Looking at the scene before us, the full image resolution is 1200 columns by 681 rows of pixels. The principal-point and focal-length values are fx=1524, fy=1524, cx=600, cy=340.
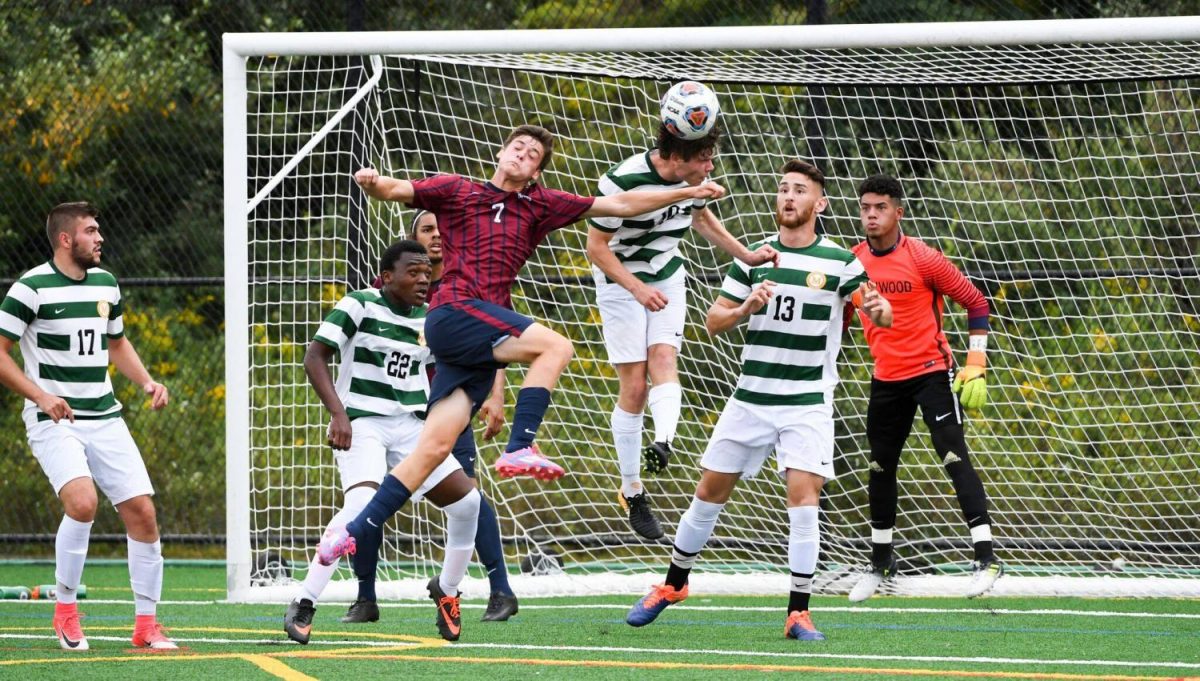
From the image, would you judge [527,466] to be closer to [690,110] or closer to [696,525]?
[696,525]

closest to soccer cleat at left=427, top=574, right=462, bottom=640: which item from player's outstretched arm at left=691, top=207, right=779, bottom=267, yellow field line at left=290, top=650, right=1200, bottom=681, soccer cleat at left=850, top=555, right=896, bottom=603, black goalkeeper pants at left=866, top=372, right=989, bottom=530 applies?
yellow field line at left=290, top=650, right=1200, bottom=681

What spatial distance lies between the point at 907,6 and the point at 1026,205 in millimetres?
1802

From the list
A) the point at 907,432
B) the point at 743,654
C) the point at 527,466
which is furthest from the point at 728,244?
the point at 907,432

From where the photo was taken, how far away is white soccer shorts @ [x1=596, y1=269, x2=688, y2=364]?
7906mm

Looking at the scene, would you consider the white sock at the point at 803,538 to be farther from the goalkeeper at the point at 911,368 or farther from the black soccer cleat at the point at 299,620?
the black soccer cleat at the point at 299,620

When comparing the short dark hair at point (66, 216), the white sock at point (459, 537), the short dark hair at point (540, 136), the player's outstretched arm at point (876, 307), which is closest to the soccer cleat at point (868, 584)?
the player's outstretched arm at point (876, 307)

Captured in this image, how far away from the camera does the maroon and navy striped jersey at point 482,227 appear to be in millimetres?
6461

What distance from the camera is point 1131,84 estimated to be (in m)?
10.5

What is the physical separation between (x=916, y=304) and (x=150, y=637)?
4489 millimetres

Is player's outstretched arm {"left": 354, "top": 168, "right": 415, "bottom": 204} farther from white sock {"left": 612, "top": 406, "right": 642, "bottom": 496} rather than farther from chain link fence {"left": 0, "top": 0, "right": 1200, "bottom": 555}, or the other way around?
chain link fence {"left": 0, "top": 0, "right": 1200, "bottom": 555}

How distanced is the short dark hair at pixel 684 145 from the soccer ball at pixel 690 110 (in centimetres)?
14

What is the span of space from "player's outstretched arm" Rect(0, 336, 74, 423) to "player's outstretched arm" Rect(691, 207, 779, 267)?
304 centimetres

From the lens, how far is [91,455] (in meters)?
6.77

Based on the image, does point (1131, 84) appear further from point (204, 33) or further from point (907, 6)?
point (204, 33)
